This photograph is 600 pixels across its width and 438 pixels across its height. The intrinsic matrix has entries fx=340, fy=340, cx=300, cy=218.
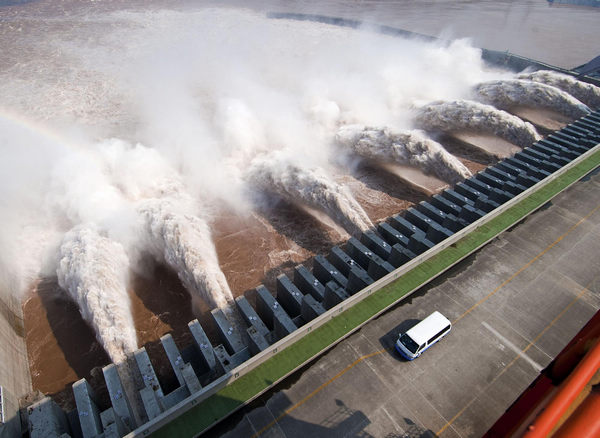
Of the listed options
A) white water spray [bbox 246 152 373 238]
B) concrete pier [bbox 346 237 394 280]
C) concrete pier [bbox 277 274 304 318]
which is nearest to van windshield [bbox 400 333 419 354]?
concrete pier [bbox 346 237 394 280]

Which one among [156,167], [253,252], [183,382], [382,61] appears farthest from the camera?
[382,61]

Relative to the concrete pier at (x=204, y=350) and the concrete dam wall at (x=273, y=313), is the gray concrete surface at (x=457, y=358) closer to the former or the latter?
the concrete dam wall at (x=273, y=313)

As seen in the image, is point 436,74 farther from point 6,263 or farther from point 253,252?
point 6,263

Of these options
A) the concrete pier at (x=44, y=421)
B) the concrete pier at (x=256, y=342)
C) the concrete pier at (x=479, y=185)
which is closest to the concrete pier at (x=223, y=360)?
the concrete pier at (x=256, y=342)

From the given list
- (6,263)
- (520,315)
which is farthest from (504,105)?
(6,263)

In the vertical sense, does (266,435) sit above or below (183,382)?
above

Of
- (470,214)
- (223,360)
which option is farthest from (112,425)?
(470,214)
